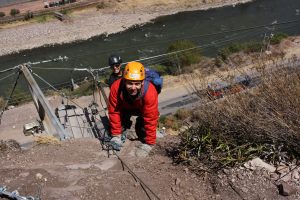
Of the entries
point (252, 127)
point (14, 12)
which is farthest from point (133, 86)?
point (14, 12)

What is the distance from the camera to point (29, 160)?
571cm

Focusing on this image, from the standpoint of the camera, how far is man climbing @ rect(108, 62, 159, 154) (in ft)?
16.6

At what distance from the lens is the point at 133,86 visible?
5.08m

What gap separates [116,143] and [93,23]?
39.8 meters

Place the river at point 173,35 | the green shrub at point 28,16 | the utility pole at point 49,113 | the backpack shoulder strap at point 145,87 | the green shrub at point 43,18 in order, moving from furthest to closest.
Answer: the green shrub at point 43,18 < the green shrub at point 28,16 < the river at point 173,35 < the utility pole at point 49,113 < the backpack shoulder strap at point 145,87

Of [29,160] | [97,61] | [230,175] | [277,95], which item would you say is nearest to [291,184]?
[230,175]

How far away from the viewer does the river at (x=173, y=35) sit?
34.8 meters

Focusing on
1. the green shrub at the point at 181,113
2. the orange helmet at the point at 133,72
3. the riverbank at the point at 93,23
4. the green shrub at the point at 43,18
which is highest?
the orange helmet at the point at 133,72

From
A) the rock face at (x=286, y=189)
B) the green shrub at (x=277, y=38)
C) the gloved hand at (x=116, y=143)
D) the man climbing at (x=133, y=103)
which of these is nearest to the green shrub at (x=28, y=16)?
the green shrub at (x=277, y=38)

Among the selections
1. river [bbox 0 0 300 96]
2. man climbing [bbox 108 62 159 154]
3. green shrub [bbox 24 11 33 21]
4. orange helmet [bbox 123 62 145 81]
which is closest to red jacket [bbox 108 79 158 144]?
man climbing [bbox 108 62 159 154]

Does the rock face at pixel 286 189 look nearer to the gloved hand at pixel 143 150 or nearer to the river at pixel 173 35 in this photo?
the gloved hand at pixel 143 150

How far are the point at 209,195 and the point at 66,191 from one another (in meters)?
1.65

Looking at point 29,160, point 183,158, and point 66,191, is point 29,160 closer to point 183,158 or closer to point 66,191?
point 66,191

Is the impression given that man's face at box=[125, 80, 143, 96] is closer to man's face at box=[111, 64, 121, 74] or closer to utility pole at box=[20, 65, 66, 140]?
man's face at box=[111, 64, 121, 74]
